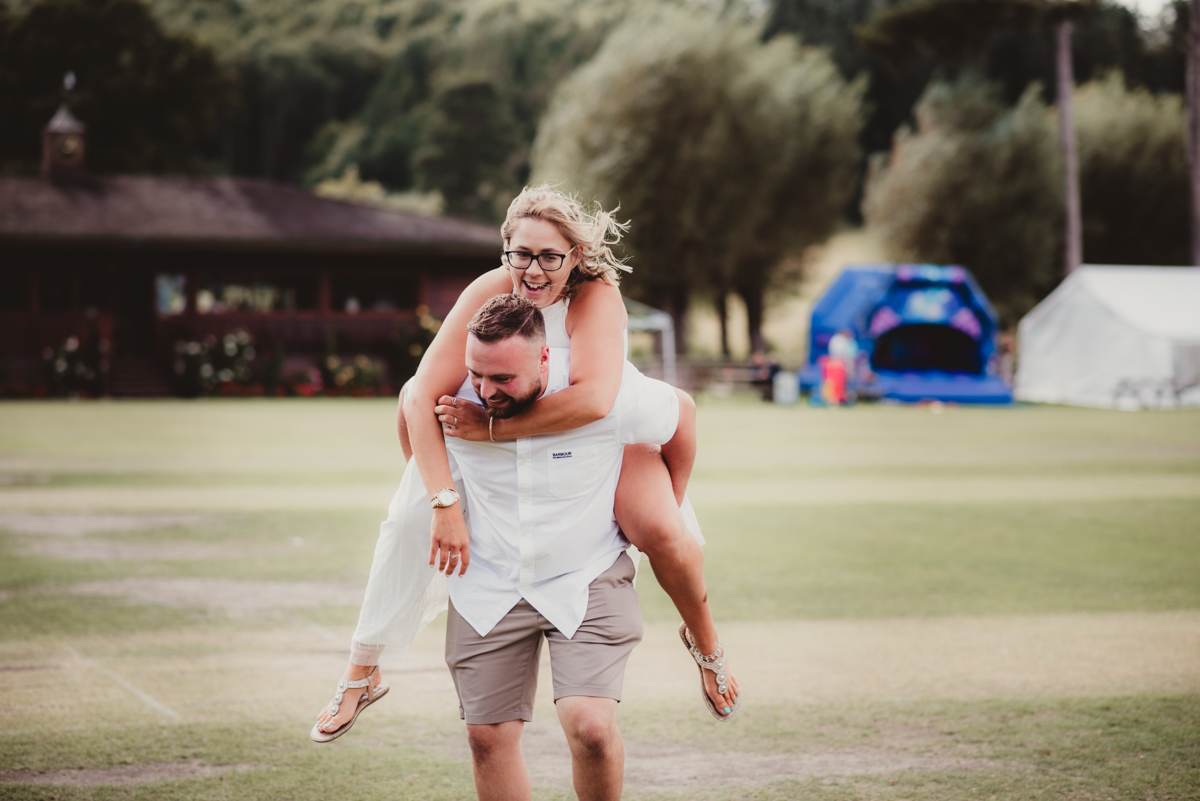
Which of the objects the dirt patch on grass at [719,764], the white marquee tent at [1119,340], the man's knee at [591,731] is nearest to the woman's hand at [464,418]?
the man's knee at [591,731]

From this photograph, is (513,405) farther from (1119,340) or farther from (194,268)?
(194,268)

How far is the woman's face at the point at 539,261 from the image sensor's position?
10.7 feet

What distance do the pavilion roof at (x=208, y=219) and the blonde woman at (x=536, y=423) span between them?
99.0 feet

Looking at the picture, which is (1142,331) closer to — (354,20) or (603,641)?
(603,641)

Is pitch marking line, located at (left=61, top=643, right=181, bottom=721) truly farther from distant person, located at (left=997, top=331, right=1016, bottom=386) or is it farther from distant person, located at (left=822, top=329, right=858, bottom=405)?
distant person, located at (left=997, top=331, right=1016, bottom=386)

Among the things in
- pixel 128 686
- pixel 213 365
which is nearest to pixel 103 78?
pixel 213 365

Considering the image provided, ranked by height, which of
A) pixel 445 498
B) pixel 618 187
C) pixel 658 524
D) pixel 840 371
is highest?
pixel 618 187

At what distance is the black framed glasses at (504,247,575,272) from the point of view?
3260 mm

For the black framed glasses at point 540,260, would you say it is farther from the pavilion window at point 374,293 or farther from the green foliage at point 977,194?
the green foliage at point 977,194

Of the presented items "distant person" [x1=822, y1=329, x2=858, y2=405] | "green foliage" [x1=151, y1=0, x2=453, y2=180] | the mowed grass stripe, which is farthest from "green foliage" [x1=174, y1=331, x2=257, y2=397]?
"green foliage" [x1=151, y1=0, x2=453, y2=180]

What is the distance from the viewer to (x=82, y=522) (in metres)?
10.4

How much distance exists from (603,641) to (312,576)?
533 centimetres

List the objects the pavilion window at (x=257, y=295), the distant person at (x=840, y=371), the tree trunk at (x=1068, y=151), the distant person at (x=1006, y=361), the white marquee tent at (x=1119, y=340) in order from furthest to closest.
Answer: the tree trunk at (x=1068, y=151)
the distant person at (x=1006, y=361)
the pavilion window at (x=257, y=295)
the distant person at (x=840, y=371)
the white marquee tent at (x=1119, y=340)

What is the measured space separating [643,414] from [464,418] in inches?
18.5
